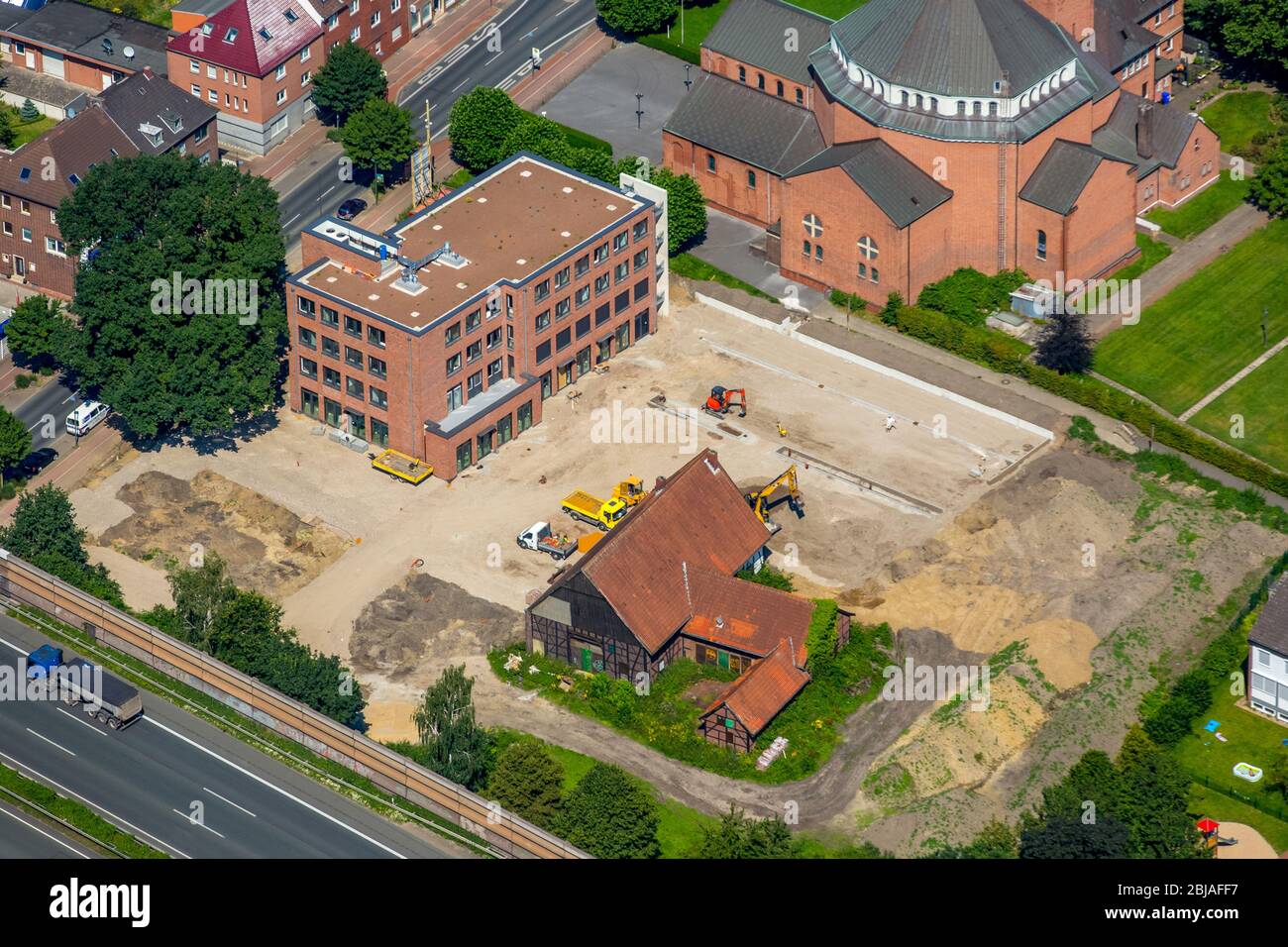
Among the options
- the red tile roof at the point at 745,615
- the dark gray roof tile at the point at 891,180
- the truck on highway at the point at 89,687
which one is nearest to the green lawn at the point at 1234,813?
the red tile roof at the point at 745,615

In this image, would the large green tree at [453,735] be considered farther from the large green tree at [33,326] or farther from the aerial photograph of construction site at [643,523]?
the large green tree at [33,326]

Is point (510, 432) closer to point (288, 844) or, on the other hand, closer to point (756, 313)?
point (756, 313)

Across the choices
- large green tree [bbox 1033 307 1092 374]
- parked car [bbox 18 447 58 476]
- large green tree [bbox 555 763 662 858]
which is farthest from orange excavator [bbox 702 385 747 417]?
parked car [bbox 18 447 58 476]

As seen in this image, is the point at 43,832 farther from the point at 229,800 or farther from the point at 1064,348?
the point at 1064,348

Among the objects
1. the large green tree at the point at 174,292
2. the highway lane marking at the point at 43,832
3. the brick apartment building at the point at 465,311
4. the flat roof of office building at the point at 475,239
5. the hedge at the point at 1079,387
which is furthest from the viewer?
the flat roof of office building at the point at 475,239

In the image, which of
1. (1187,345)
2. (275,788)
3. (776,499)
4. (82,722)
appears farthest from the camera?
(1187,345)

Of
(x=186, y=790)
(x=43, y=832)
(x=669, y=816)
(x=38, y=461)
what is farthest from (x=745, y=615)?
(x=38, y=461)
